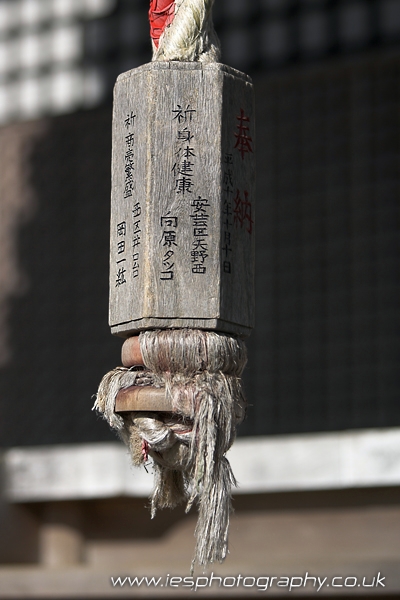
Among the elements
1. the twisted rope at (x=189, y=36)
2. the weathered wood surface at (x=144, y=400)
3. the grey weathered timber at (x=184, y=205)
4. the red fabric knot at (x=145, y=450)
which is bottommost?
the red fabric knot at (x=145, y=450)

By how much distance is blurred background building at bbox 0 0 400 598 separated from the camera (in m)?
4.61

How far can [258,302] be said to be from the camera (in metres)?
5.43

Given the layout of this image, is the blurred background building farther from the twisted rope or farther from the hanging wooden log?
the twisted rope

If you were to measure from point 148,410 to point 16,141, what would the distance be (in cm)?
456

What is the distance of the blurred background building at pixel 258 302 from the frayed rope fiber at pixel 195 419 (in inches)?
92.7

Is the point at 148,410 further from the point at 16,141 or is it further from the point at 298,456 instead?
the point at 16,141

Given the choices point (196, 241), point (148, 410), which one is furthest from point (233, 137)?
point (148, 410)

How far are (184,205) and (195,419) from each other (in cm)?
46

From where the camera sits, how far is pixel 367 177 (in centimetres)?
525

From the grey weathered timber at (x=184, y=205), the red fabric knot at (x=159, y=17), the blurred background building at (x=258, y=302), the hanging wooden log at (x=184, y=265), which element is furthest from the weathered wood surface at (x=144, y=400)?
the blurred background building at (x=258, y=302)

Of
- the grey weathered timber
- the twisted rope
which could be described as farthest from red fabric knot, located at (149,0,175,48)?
the grey weathered timber

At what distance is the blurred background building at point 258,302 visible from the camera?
4.61 m

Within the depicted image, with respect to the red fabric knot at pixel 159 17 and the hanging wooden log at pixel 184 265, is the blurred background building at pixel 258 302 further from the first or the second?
the red fabric knot at pixel 159 17

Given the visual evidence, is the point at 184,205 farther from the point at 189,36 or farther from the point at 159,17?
the point at 159,17
